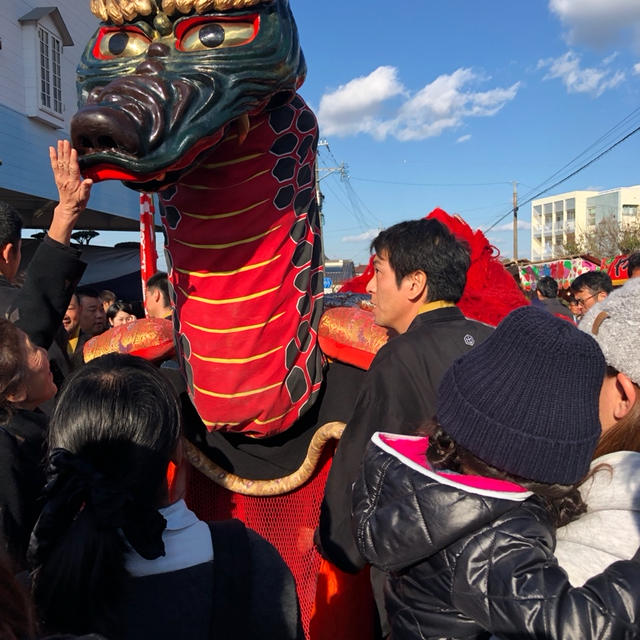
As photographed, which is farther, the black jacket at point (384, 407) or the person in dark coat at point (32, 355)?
the black jacket at point (384, 407)

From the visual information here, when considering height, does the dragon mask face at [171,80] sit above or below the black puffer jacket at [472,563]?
above

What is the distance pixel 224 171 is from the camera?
1570mm

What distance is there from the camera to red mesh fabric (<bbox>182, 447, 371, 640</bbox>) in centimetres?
191

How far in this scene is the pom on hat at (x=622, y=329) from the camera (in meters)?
1.22

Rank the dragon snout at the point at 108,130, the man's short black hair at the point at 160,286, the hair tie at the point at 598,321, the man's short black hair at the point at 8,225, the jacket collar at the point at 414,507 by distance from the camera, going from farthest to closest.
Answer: the man's short black hair at the point at 160,286, the man's short black hair at the point at 8,225, the hair tie at the point at 598,321, the dragon snout at the point at 108,130, the jacket collar at the point at 414,507

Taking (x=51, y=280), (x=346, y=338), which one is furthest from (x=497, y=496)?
(x=51, y=280)

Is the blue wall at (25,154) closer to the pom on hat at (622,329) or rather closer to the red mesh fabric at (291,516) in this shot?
the red mesh fabric at (291,516)

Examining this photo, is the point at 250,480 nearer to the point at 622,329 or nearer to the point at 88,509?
the point at 88,509

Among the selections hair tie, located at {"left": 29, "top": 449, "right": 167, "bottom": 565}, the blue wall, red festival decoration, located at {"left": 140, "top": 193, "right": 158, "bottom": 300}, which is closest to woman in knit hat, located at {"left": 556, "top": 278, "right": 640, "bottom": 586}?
hair tie, located at {"left": 29, "top": 449, "right": 167, "bottom": 565}

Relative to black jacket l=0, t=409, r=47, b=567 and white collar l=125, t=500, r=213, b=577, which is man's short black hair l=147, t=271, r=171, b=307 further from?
white collar l=125, t=500, r=213, b=577

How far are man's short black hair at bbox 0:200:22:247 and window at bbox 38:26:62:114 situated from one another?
27.1 feet

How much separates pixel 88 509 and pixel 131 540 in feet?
0.32

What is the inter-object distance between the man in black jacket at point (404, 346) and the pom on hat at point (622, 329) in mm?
496

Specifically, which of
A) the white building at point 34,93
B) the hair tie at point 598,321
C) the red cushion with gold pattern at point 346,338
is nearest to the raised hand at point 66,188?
the red cushion with gold pattern at point 346,338
